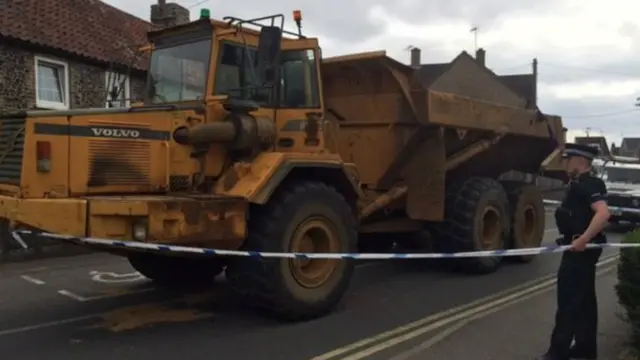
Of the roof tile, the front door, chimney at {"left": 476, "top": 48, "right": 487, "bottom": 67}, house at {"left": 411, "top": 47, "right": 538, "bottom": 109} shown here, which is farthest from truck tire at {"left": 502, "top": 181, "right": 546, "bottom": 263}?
chimney at {"left": 476, "top": 48, "right": 487, "bottom": 67}

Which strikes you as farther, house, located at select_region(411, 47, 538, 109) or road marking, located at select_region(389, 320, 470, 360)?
house, located at select_region(411, 47, 538, 109)

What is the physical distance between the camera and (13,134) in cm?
589

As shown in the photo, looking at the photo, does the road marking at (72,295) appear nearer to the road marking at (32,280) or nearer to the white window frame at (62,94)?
the road marking at (32,280)

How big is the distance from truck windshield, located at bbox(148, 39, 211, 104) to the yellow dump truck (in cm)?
2

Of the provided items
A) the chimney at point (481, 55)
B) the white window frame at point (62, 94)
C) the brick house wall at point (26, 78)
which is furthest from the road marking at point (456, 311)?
the chimney at point (481, 55)

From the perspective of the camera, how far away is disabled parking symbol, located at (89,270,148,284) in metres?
9.09

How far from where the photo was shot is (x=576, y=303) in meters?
5.43

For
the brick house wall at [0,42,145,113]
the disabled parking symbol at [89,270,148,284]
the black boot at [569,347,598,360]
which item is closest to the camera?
the black boot at [569,347,598,360]

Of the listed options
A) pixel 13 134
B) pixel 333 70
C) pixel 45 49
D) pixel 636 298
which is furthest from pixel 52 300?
pixel 45 49

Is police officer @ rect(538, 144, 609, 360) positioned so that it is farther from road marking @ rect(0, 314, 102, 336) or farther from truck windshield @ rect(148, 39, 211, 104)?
road marking @ rect(0, 314, 102, 336)

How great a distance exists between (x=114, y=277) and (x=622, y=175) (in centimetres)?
1291

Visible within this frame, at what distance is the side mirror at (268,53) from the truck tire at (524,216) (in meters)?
5.48

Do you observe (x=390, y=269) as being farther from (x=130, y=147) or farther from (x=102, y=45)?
(x=102, y=45)

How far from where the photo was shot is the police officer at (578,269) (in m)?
5.38
